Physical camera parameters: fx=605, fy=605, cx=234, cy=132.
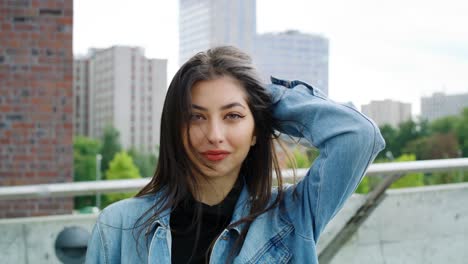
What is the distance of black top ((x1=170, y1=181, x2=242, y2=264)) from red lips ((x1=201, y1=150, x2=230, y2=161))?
0.12 meters

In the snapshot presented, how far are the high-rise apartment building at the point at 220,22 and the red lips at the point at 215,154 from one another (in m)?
87.3

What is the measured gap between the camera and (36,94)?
15.7 feet

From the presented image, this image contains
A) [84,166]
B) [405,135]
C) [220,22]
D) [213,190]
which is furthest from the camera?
[220,22]

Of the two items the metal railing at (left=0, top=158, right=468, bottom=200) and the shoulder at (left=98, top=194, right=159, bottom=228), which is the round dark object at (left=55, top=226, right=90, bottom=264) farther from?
the shoulder at (left=98, top=194, right=159, bottom=228)

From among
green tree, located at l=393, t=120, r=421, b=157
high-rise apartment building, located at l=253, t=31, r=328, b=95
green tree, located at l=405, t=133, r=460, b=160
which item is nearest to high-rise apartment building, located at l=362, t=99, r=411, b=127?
high-rise apartment building, located at l=253, t=31, r=328, b=95

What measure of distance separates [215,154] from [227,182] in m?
0.12

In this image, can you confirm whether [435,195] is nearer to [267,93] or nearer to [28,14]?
[267,93]

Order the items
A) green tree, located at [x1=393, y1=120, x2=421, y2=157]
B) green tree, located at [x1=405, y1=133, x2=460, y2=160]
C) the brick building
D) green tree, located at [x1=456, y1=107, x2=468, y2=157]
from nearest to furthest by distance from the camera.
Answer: the brick building → green tree, located at [x1=405, y1=133, x2=460, y2=160] → green tree, located at [x1=456, y1=107, x2=468, y2=157] → green tree, located at [x1=393, y1=120, x2=421, y2=157]

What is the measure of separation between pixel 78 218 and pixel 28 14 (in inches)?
105

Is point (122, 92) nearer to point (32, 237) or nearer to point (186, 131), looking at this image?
point (32, 237)

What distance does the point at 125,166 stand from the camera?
63.5m

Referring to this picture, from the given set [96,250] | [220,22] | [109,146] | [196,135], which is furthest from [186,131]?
[220,22]

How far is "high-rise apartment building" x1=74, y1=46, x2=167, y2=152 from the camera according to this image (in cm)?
9150

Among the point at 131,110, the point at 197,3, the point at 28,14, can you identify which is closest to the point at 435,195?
the point at 28,14
